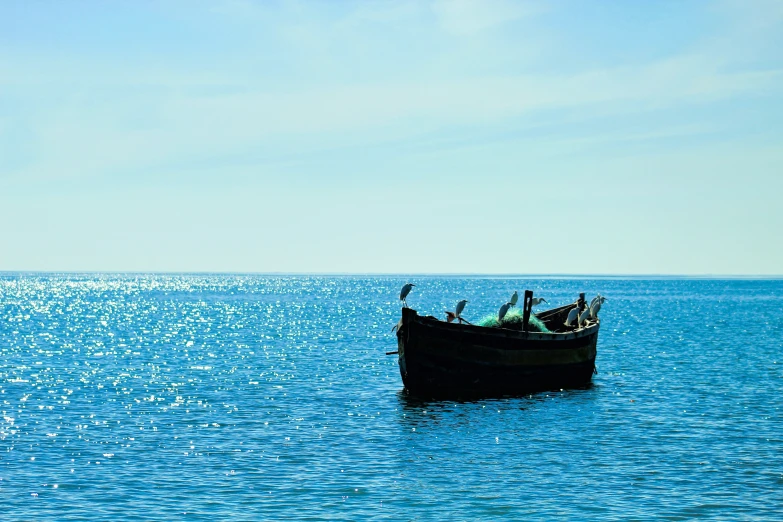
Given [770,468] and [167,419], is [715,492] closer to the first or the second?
[770,468]

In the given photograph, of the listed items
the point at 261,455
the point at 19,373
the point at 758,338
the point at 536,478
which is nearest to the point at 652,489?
the point at 536,478

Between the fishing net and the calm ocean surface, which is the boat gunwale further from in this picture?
the calm ocean surface

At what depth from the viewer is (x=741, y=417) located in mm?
30672

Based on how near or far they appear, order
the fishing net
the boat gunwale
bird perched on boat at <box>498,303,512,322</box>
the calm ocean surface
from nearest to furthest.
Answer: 1. the calm ocean surface
2. the boat gunwale
3. bird perched on boat at <box>498,303,512,322</box>
4. the fishing net

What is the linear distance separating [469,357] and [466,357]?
4.5 inches

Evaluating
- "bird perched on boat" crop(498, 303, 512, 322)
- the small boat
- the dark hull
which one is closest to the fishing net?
"bird perched on boat" crop(498, 303, 512, 322)

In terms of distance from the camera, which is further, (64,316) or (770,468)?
(64,316)

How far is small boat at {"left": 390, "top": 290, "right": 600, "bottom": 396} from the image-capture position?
32.5 meters

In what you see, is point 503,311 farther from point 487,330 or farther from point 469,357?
point 469,357

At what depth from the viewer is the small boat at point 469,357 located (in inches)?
1280

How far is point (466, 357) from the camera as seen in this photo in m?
33.1

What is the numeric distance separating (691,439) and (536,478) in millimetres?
7027

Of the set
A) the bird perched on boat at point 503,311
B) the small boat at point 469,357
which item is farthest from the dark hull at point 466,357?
the bird perched on boat at point 503,311

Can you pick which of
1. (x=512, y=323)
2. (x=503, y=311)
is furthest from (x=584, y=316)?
(x=503, y=311)
